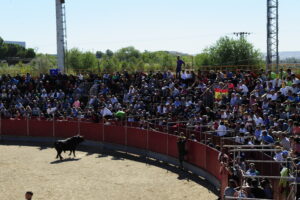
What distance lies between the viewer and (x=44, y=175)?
1944 cm

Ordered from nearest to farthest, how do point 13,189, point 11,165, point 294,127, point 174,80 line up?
point 294,127 → point 13,189 → point 11,165 → point 174,80

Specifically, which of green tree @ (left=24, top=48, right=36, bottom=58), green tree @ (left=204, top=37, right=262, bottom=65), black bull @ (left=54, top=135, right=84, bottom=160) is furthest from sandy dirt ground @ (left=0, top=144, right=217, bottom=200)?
green tree @ (left=24, top=48, right=36, bottom=58)

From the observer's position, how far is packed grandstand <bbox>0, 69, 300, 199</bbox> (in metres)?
12.6

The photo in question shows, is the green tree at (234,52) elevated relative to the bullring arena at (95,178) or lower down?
elevated

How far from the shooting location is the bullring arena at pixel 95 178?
53.6 ft

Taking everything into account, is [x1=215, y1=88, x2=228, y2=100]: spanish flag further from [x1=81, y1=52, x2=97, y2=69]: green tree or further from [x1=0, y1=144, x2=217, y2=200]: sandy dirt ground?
[x1=81, y1=52, x2=97, y2=69]: green tree

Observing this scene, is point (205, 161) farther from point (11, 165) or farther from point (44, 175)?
point (11, 165)

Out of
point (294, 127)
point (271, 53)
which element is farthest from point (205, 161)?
point (271, 53)

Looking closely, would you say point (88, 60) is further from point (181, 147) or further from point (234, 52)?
point (181, 147)

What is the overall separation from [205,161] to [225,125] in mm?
1731

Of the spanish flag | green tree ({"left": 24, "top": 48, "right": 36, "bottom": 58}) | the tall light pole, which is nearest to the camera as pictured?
the spanish flag

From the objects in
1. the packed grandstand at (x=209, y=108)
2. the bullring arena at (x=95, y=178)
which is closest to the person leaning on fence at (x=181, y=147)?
the packed grandstand at (x=209, y=108)

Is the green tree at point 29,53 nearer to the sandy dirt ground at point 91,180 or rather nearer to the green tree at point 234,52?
the green tree at point 234,52

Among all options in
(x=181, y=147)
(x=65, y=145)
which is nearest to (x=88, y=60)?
(x=65, y=145)
